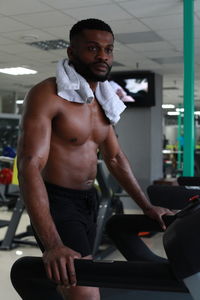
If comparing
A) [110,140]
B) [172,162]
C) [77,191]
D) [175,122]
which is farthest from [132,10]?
[175,122]

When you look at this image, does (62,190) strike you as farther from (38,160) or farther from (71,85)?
(71,85)

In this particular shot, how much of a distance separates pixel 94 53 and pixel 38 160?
18.3 inches

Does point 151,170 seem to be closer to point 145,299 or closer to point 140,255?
point 145,299

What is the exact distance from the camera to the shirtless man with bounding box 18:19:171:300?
1477mm

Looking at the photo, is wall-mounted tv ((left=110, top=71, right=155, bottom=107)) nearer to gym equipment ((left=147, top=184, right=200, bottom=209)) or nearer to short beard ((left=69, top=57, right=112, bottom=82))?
gym equipment ((left=147, top=184, right=200, bottom=209))

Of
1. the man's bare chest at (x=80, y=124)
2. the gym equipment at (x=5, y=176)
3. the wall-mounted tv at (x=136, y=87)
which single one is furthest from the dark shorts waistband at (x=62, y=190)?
the wall-mounted tv at (x=136, y=87)

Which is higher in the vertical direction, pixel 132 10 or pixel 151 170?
pixel 132 10

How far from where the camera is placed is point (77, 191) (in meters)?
1.84

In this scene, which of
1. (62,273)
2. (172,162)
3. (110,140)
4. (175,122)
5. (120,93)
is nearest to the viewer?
(62,273)

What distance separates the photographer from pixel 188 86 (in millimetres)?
4051

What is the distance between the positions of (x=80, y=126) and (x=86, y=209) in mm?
371

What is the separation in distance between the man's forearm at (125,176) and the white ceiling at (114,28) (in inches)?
113

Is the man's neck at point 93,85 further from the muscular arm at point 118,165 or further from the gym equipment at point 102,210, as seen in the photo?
the gym equipment at point 102,210

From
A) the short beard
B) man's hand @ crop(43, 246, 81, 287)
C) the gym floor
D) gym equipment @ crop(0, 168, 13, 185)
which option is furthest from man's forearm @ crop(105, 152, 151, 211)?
gym equipment @ crop(0, 168, 13, 185)
